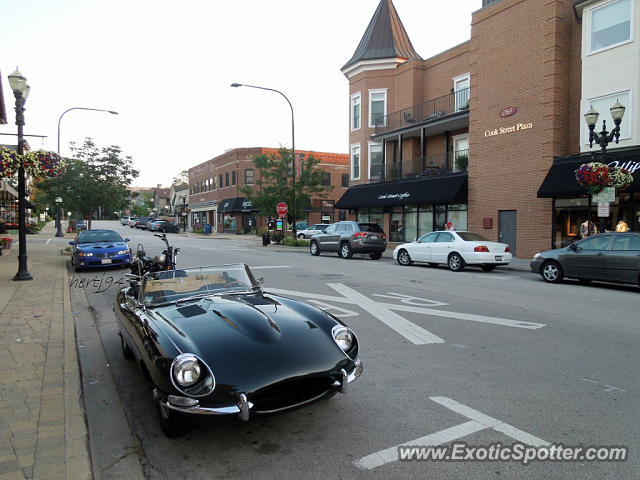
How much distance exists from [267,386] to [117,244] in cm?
1312

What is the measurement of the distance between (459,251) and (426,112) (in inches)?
509

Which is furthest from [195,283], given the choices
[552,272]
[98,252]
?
[552,272]

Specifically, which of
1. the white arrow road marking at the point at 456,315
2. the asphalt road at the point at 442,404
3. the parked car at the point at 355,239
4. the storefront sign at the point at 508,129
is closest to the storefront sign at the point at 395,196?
the parked car at the point at 355,239

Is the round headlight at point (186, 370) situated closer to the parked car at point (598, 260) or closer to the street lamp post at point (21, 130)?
the street lamp post at point (21, 130)

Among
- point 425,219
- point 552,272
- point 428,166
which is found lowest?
point 552,272

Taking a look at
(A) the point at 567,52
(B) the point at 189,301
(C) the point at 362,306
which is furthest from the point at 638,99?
(B) the point at 189,301

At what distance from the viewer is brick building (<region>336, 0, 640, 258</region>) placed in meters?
16.8

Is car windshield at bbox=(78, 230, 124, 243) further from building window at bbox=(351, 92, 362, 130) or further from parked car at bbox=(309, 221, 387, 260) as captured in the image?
building window at bbox=(351, 92, 362, 130)

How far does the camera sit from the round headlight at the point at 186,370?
3160 millimetres

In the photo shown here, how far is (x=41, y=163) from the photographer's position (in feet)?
36.4

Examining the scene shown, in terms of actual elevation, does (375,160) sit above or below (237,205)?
above

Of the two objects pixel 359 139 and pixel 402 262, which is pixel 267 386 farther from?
pixel 359 139

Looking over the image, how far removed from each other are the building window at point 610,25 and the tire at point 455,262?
9.45 m

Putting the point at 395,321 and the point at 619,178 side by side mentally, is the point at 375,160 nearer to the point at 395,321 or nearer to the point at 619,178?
the point at 619,178
